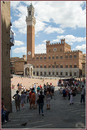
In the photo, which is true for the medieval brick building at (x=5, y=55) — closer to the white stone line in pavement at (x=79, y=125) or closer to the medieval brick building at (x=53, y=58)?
the white stone line in pavement at (x=79, y=125)

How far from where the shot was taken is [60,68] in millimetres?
64562

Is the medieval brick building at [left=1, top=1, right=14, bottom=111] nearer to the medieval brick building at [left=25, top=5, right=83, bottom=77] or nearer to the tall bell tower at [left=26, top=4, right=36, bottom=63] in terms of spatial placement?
the medieval brick building at [left=25, top=5, right=83, bottom=77]

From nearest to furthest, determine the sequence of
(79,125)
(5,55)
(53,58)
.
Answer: (79,125), (5,55), (53,58)

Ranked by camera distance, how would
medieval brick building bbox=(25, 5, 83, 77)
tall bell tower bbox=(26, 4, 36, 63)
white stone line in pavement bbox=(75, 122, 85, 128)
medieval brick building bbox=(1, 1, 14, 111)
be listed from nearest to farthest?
white stone line in pavement bbox=(75, 122, 85, 128) → medieval brick building bbox=(1, 1, 14, 111) → medieval brick building bbox=(25, 5, 83, 77) → tall bell tower bbox=(26, 4, 36, 63)

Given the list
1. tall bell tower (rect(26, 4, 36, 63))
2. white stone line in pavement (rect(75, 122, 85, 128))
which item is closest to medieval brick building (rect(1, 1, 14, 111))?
white stone line in pavement (rect(75, 122, 85, 128))

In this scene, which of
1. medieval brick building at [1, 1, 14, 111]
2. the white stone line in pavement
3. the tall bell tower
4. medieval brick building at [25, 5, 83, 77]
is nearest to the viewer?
the white stone line in pavement

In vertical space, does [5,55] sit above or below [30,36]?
below

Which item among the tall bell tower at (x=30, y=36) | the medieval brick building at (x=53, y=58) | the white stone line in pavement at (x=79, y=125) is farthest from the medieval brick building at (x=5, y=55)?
the tall bell tower at (x=30, y=36)

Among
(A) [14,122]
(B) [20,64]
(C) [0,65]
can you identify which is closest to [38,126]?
(A) [14,122]

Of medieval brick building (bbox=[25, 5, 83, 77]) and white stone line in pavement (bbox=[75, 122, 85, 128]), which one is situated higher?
medieval brick building (bbox=[25, 5, 83, 77])

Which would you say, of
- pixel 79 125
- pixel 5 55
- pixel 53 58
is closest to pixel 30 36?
pixel 53 58

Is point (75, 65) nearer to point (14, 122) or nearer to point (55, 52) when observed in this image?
point (55, 52)

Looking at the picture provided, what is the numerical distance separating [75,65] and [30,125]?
191 ft

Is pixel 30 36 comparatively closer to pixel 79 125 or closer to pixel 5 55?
pixel 5 55
